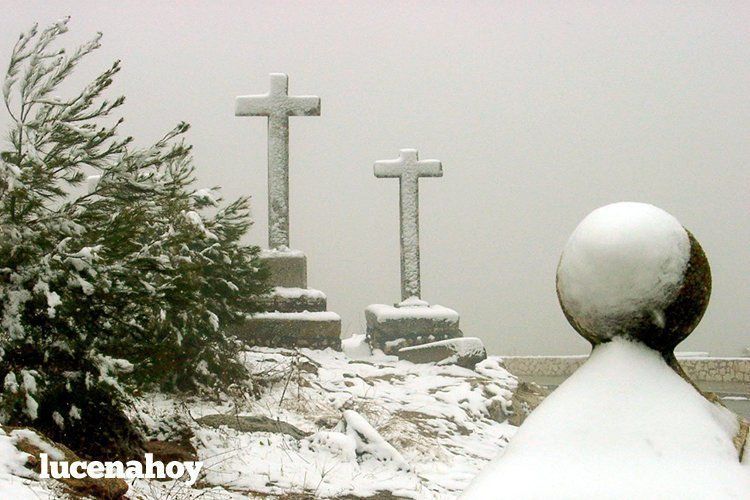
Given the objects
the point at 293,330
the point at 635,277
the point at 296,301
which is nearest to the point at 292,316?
the point at 293,330

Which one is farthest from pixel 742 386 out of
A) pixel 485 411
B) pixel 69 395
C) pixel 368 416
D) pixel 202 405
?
pixel 69 395

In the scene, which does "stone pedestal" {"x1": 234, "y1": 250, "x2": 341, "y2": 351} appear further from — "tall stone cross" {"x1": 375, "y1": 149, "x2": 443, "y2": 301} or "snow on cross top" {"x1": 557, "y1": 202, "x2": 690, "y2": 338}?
"snow on cross top" {"x1": 557, "y1": 202, "x2": 690, "y2": 338}

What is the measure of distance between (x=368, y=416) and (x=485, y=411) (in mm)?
1871

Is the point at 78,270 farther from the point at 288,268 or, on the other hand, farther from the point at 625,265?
the point at 288,268

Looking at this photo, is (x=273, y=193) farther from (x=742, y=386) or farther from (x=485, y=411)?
(x=742, y=386)

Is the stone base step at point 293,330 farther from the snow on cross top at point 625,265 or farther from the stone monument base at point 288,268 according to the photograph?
the snow on cross top at point 625,265

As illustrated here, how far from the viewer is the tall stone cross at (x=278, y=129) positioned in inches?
455

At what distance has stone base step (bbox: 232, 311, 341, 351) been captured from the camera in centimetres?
1029

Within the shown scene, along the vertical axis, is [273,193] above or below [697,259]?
above

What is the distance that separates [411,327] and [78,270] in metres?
7.16

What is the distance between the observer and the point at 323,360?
32.5ft

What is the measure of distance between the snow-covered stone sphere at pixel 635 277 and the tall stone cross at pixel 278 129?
9769 millimetres

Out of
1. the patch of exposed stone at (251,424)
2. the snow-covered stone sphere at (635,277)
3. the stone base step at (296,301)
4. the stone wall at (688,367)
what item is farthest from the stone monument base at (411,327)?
the snow-covered stone sphere at (635,277)

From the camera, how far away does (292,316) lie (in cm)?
1048
